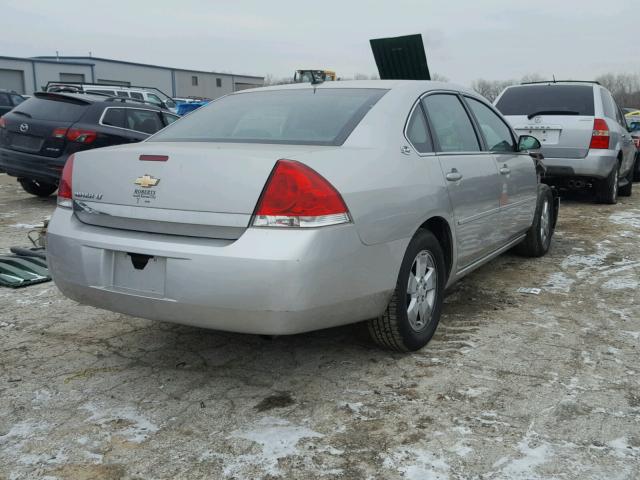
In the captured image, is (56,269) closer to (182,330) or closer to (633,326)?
(182,330)

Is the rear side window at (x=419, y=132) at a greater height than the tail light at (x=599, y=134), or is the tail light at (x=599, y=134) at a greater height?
the rear side window at (x=419, y=132)

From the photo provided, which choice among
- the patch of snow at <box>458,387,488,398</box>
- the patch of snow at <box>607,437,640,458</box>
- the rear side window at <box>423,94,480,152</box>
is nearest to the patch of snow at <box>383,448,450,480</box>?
the patch of snow at <box>458,387,488,398</box>

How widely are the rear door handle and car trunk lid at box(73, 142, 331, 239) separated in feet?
3.23

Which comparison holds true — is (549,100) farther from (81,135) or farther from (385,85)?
(81,135)

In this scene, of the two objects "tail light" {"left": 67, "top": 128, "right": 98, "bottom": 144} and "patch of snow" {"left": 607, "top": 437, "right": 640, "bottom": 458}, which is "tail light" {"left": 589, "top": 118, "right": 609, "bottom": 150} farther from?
"patch of snow" {"left": 607, "top": 437, "right": 640, "bottom": 458}

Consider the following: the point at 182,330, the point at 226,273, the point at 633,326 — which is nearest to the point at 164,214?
the point at 226,273

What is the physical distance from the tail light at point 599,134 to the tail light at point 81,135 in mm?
6489

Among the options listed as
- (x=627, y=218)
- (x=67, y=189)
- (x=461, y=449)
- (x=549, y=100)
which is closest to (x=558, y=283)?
(x=461, y=449)

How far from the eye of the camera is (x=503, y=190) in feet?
15.0

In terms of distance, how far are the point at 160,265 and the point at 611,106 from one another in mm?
8373

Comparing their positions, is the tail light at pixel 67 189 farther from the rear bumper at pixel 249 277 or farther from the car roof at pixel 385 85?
the car roof at pixel 385 85

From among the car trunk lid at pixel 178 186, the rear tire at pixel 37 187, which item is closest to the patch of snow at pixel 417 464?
the car trunk lid at pixel 178 186

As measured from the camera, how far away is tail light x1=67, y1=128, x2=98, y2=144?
8242mm

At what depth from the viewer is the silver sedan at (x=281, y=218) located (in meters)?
2.73
